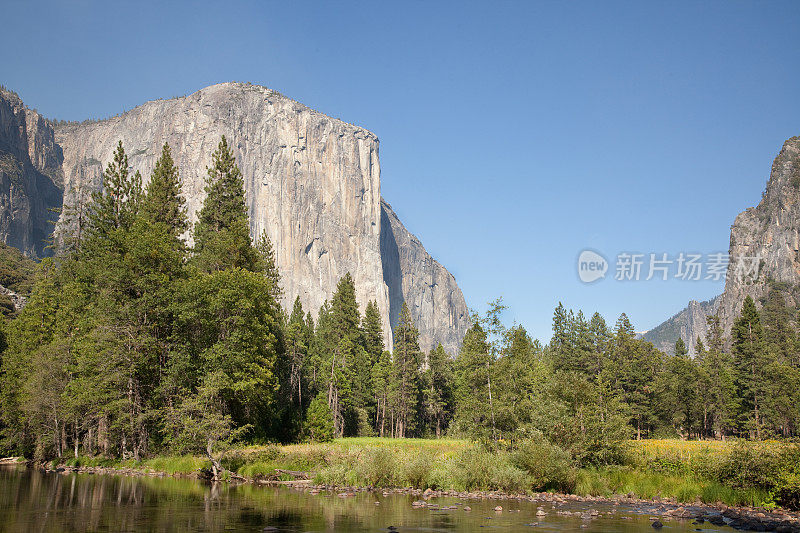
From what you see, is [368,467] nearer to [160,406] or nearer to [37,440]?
[160,406]

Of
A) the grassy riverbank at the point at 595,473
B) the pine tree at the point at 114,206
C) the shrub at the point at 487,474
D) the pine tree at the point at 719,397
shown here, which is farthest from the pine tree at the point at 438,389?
the shrub at the point at 487,474

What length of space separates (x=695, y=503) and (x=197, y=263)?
39.1 metres

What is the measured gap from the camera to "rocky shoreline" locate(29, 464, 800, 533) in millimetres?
18312

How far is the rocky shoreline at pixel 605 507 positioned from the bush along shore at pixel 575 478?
0.14 ft

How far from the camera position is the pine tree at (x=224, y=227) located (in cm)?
4512

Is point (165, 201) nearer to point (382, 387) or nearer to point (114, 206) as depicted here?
point (114, 206)

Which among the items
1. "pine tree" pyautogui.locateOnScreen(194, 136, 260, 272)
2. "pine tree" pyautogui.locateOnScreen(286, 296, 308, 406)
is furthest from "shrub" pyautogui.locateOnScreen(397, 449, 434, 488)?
"pine tree" pyautogui.locateOnScreen(286, 296, 308, 406)

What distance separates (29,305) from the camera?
156 feet

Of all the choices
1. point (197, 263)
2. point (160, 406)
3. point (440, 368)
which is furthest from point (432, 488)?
point (440, 368)

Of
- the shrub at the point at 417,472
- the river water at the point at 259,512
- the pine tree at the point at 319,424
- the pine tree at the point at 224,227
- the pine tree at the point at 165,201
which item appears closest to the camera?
the river water at the point at 259,512

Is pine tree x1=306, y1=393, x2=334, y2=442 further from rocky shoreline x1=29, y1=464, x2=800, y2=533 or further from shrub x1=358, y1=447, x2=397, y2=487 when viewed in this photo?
shrub x1=358, y1=447, x2=397, y2=487

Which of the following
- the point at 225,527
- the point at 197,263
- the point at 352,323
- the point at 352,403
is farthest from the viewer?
the point at 352,323

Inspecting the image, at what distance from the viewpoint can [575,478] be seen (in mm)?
25359

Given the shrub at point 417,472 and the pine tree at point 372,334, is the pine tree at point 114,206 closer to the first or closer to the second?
the shrub at point 417,472
